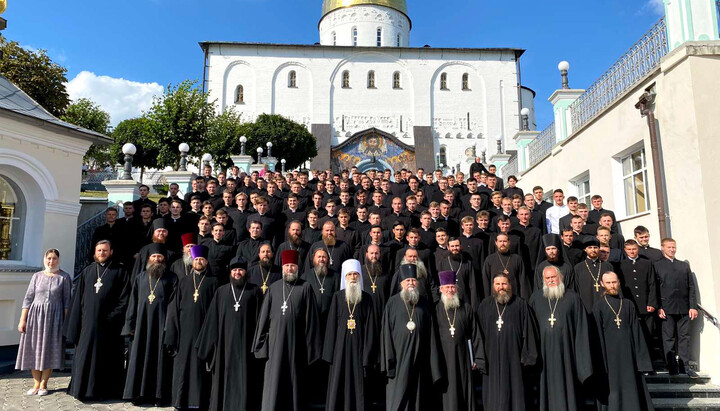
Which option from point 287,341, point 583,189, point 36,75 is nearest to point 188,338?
point 287,341

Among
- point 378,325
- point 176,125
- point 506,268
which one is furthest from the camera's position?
point 176,125

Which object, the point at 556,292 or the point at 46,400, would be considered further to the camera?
the point at 46,400

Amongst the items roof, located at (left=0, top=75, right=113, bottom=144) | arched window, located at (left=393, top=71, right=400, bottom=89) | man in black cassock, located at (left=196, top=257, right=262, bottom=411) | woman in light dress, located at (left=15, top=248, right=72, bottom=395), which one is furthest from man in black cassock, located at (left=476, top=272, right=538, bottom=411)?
arched window, located at (left=393, top=71, right=400, bottom=89)

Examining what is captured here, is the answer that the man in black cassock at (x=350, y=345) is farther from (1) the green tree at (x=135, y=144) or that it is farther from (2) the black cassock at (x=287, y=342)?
(1) the green tree at (x=135, y=144)

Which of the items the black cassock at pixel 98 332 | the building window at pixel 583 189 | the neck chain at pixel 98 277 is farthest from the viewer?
the building window at pixel 583 189

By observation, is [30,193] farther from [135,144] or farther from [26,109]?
[135,144]

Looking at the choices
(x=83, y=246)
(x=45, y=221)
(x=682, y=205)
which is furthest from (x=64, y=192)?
(x=682, y=205)

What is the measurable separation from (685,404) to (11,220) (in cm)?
906

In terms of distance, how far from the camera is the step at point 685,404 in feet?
16.9

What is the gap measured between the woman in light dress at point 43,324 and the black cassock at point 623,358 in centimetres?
591

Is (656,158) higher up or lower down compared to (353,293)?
higher up

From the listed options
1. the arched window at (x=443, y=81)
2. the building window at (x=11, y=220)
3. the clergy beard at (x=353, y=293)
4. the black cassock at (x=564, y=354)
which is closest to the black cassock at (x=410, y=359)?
the clergy beard at (x=353, y=293)

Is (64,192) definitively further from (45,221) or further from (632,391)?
(632,391)

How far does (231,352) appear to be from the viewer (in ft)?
16.5
